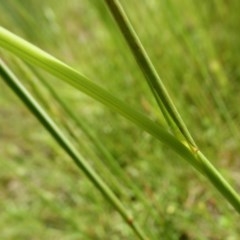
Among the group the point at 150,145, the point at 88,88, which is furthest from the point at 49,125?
the point at 150,145

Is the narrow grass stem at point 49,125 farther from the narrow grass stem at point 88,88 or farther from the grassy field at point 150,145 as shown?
the grassy field at point 150,145

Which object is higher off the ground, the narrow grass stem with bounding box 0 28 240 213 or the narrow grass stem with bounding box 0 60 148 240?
the narrow grass stem with bounding box 0 60 148 240

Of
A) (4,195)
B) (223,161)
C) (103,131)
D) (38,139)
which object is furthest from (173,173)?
(4,195)

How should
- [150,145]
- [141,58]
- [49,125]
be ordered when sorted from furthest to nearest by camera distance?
[150,145] → [49,125] → [141,58]

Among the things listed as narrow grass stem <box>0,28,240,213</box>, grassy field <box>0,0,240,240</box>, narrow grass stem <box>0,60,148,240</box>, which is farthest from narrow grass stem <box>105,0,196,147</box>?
grassy field <box>0,0,240,240</box>

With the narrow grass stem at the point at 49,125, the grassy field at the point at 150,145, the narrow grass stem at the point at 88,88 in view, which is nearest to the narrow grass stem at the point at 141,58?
the narrow grass stem at the point at 88,88

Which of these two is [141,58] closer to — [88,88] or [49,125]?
[88,88]

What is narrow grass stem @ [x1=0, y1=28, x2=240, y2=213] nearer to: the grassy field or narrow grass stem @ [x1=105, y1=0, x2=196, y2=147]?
narrow grass stem @ [x1=105, y1=0, x2=196, y2=147]

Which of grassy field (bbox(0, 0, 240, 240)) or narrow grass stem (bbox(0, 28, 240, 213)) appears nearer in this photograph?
narrow grass stem (bbox(0, 28, 240, 213))
